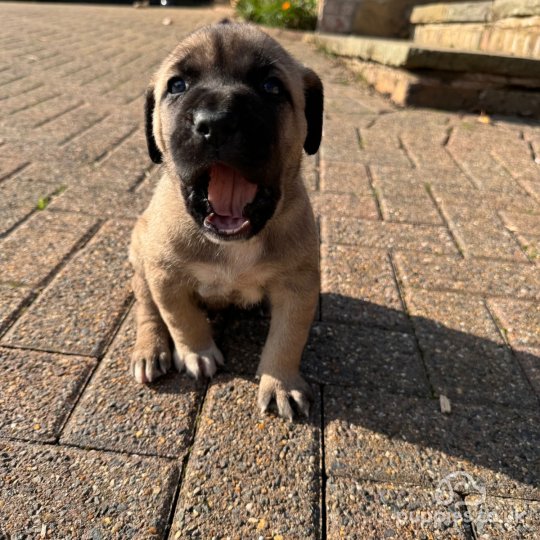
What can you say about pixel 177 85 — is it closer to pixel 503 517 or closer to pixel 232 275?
pixel 232 275

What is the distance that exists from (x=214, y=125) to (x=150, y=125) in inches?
30.6

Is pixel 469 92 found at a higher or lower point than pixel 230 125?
lower

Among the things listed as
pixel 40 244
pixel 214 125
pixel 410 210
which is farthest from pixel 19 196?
pixel 410 210

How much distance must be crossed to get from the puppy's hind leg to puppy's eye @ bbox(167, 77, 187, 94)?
88 cm

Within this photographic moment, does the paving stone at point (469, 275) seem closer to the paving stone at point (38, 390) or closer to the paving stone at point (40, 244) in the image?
the paving stone at point (38, 390)

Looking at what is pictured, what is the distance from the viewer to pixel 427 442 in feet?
6.54

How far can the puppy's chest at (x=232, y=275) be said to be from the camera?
2076mm

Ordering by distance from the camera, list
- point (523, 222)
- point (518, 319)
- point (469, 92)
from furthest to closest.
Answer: point (469, 92)
point (523, 222)
point (518, 319)

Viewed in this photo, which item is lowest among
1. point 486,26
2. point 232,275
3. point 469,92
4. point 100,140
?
point 100,140

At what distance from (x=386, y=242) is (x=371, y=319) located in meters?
0.88

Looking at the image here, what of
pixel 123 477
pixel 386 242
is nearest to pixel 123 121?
pixel 386 242

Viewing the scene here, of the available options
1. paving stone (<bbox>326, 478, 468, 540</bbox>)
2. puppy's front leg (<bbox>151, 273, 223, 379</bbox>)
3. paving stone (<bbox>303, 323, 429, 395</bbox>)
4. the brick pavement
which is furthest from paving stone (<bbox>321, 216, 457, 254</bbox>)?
paving stone (<bbox>326, 478, 468, 540</bbox>)

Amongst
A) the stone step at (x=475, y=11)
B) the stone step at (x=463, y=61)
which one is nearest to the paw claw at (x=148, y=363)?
the stone step at (x=463, y=61)

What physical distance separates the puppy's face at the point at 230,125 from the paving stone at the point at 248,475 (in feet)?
2.46
